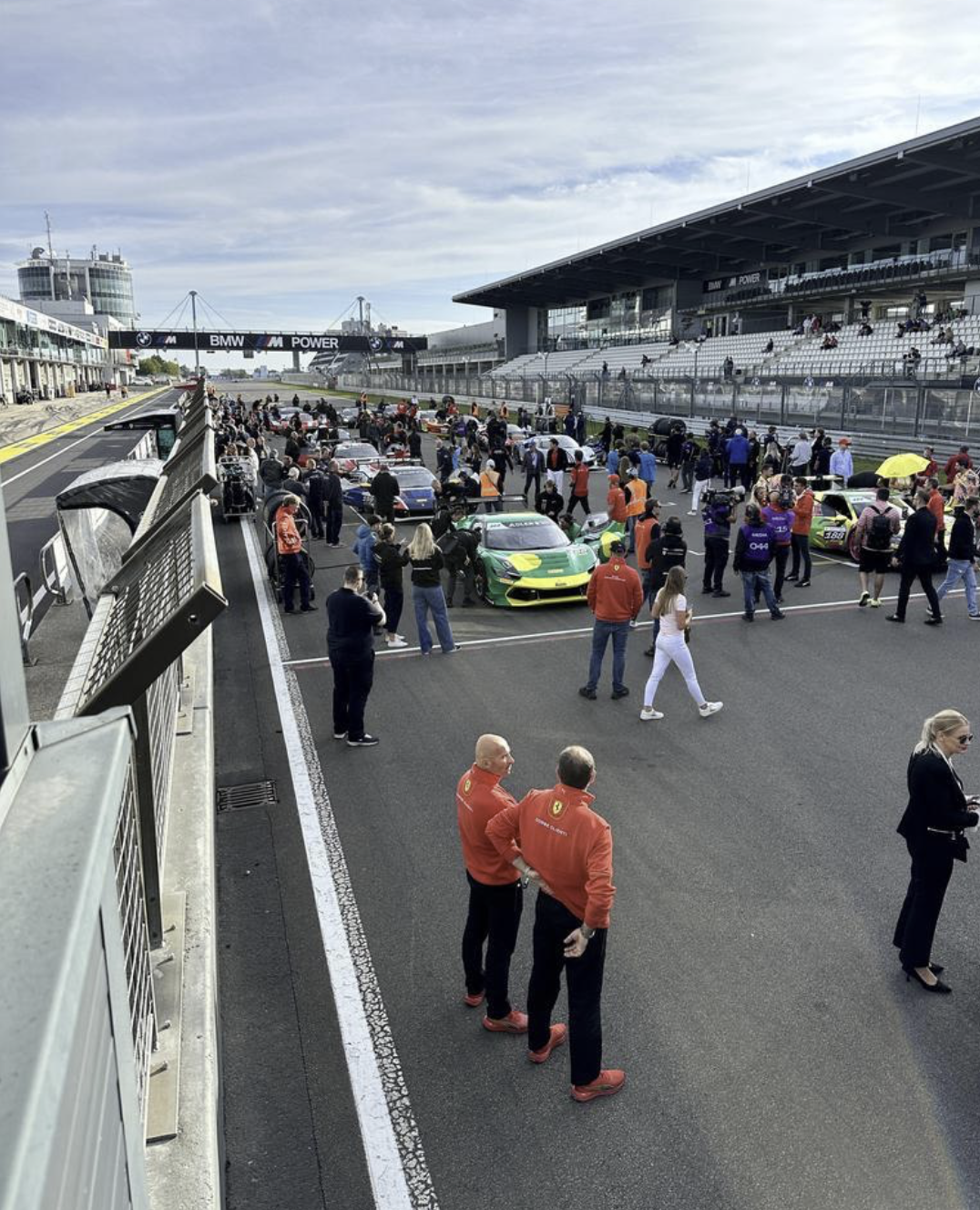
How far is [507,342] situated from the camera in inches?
3885

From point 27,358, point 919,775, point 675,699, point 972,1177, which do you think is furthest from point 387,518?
point 27,358

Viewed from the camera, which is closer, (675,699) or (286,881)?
(286,881)

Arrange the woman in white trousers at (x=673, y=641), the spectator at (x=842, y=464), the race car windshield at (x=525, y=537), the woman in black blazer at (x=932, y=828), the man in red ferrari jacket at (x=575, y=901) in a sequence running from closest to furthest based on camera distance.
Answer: the man in red ferrari jacket at (x=575, y=901), the woman in black blazer at (x=932, y=828), the woman in white trousers at (x=673, y=641), the race car windshield at (x=525, y=537), the spectator at (x=842, y=464)

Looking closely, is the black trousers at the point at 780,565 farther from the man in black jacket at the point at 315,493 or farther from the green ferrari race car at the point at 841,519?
the man in black jacket at the point at 315,493

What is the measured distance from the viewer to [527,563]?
519 inches

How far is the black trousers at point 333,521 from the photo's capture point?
59.0 feet

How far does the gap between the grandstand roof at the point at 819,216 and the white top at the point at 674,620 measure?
3307 cm

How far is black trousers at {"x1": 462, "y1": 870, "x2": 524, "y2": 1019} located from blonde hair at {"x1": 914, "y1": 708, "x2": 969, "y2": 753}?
7.79 feet

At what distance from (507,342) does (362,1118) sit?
99708mm

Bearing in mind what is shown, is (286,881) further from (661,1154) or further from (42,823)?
(42,823)

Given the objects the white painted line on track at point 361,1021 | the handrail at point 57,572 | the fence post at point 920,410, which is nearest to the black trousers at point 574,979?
the white painted line on track at point 361,1021

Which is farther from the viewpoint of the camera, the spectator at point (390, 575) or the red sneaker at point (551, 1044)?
the spectator at point (390, 575)

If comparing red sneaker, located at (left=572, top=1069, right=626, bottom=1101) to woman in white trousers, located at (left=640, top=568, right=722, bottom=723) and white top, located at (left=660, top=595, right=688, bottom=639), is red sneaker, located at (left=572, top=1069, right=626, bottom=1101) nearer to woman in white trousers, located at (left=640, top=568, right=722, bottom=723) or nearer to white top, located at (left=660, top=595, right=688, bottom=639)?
woman in white trousers, located at (left=640, top=568, right=722, bottom=723)

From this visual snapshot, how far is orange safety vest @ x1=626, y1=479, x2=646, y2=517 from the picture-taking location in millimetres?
15125
